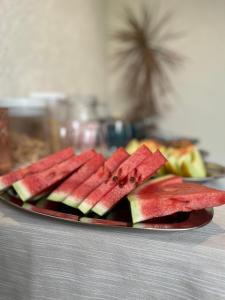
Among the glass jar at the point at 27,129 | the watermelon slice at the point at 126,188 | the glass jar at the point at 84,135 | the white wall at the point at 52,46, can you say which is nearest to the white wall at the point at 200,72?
the white wall at the point at 52,46

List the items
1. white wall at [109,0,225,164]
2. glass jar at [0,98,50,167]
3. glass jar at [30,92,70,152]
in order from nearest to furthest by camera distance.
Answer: glass jar at [0,98,50,167] < glass jar at [30,92,70,152] < white wall at [109,0,225,164]

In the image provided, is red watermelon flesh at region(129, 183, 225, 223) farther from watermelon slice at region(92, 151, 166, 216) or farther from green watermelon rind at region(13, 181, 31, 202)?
green watermelon rind at region(13, 181, 31, 202)

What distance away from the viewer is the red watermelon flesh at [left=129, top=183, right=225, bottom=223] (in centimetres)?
48

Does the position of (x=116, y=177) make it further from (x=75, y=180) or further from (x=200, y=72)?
(x=200, y=72)

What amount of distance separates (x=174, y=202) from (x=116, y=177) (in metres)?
0.11

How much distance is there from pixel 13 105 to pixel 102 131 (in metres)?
0.33

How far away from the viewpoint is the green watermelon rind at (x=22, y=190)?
59cm

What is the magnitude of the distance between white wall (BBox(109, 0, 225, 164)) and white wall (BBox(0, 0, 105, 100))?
0.31 metres

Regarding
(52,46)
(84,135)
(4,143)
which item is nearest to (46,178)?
(4,143)

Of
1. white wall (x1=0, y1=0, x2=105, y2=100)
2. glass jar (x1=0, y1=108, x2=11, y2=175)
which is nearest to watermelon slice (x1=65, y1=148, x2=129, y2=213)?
glass jar (x1=0, y1=108, x2=11, y2=175)

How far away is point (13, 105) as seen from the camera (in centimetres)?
107

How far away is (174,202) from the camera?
486mm

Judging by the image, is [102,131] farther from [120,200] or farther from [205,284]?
[205,284]

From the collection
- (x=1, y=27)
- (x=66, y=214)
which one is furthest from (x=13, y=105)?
(x=66, y=214)
